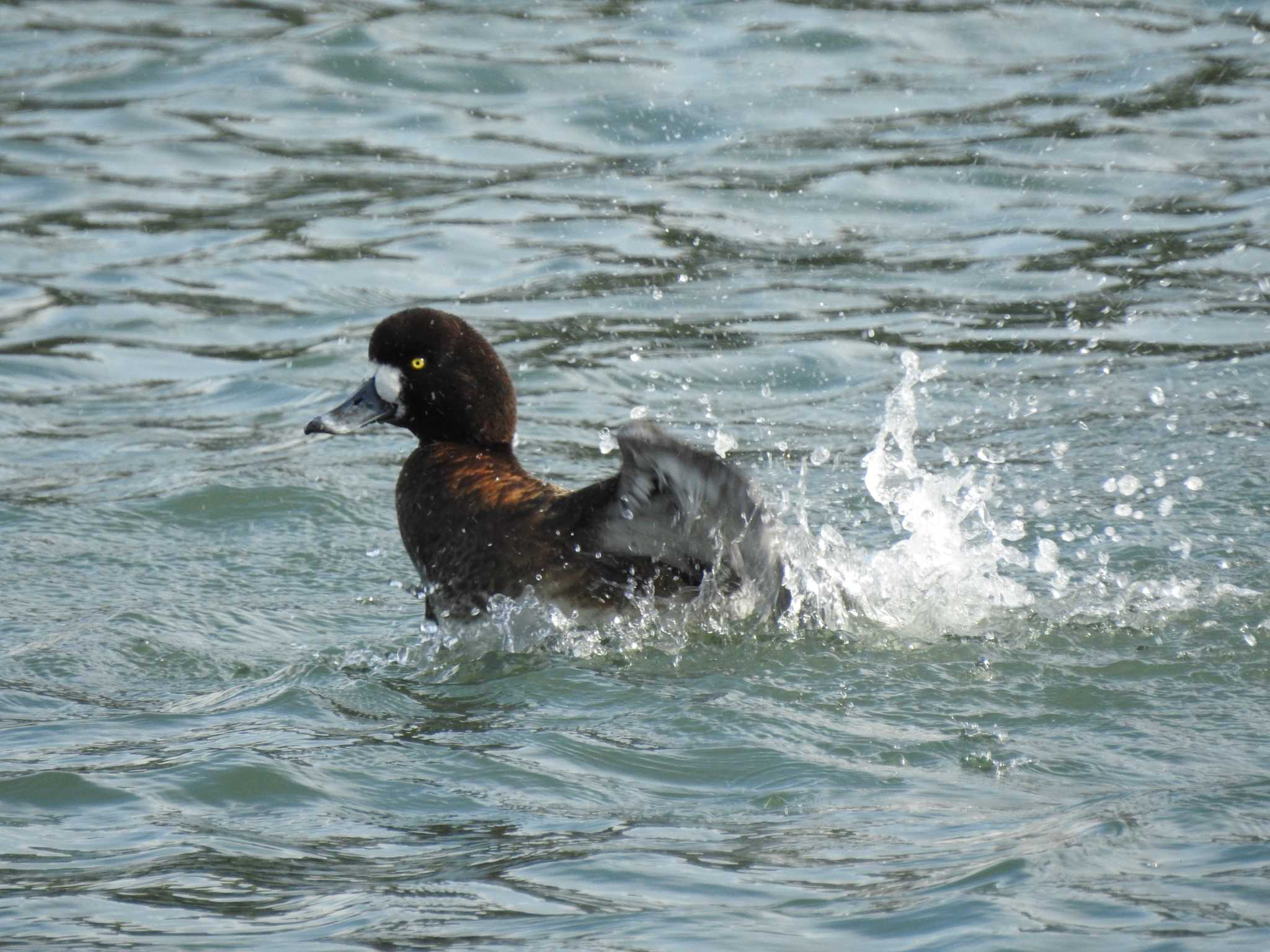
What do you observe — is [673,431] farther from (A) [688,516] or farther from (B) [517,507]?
(A) [688,516]

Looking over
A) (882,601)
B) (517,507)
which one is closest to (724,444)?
(882,601)

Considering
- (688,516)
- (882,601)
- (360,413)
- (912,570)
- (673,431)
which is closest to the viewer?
(688,516)

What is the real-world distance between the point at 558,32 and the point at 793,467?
6.82 metres

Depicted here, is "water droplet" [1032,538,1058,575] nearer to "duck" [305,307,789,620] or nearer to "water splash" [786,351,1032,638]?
"water splash" [786,351,1032,638]

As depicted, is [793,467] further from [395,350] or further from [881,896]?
[881,896]

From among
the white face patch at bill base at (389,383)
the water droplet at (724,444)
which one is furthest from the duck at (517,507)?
the water droplet at (724,444)

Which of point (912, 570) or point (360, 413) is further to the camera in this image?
point (360, 413)

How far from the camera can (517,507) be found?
540 centimetres

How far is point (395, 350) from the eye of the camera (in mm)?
5773

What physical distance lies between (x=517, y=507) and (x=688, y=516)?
686mm

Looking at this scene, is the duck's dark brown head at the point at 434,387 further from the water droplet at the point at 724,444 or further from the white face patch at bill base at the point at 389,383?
the water droplet at the point at 724,444

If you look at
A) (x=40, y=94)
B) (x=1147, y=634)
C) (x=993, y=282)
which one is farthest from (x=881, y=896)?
(x=40, y=94)

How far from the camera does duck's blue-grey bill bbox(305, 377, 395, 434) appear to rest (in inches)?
231

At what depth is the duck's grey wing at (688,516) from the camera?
4.61 m
